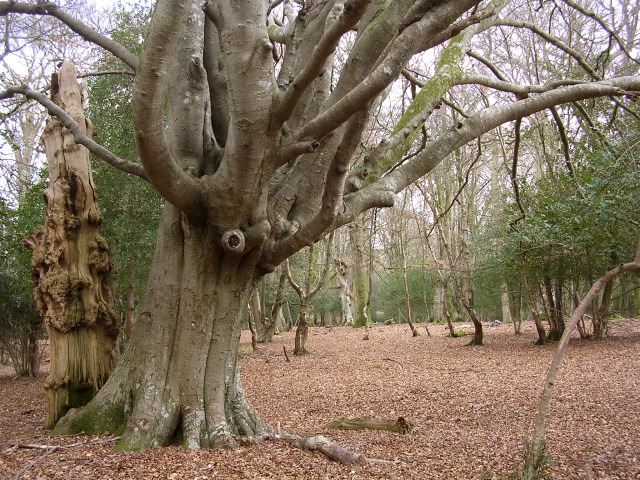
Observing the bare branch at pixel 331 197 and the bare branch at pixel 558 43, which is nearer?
the bare branch at pixel 331 197

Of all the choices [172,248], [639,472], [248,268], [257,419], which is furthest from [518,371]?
[172,248]

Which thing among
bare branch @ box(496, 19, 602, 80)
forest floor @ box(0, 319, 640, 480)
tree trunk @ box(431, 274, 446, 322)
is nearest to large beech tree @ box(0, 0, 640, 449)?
forest floor @ box(0, 319, 640, 480)

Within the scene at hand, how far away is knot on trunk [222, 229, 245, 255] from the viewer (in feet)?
10.5

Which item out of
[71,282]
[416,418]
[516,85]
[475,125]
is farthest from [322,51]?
[416,418]

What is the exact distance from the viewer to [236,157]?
3.02 metres

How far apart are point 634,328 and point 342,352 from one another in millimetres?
6616

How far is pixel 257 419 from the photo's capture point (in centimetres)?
382

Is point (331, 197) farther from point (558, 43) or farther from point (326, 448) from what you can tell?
point (558, 43)

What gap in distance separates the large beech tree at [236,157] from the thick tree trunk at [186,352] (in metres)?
0.01

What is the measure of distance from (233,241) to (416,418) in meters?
2.81

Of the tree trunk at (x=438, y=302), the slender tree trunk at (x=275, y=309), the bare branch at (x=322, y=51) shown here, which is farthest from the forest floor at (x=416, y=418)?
the tree trunk at (x=438, y=302)

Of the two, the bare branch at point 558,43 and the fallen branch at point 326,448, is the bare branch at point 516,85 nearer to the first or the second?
the bare branch at point 558,43

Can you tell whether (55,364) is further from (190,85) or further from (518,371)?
(518,371)

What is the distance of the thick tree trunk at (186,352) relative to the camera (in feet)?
11.3
